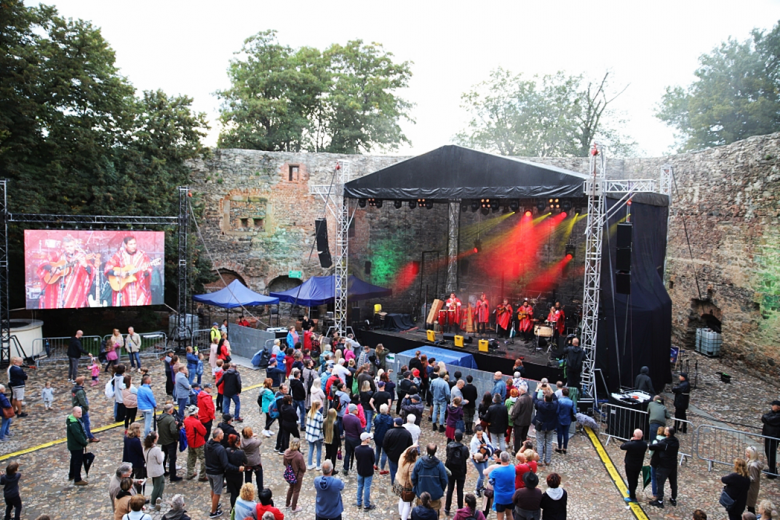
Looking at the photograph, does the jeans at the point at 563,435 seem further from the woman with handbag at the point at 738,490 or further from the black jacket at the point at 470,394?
the woman with handbag at the point at 738,490

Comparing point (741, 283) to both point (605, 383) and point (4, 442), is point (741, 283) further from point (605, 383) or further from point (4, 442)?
point (4, 442)

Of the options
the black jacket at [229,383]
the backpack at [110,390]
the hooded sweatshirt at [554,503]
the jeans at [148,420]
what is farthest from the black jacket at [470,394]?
the backpack at [110,390]

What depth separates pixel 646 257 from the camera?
38.1 feet

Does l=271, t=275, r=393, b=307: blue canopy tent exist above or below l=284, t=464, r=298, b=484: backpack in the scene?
above

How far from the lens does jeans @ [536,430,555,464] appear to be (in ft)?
25.1

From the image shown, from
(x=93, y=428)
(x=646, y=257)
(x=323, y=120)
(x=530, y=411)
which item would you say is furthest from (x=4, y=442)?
(x=323, y=120)

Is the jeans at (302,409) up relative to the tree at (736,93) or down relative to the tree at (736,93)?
down

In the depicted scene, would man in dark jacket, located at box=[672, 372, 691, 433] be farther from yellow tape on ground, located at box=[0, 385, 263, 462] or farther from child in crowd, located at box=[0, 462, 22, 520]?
yellow tape on ground, located at box=[0, 385, 263, 462]

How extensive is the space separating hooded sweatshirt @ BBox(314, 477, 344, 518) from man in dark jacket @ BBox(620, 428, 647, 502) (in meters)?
3.53

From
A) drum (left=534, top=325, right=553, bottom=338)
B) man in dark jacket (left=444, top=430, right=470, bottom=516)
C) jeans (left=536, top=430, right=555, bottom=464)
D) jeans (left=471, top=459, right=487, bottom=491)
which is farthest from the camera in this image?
drum (left=534, top=325, right=553, bottom=338)

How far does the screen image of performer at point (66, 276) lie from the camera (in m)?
12.8

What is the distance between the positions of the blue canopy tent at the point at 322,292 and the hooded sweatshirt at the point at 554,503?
417 inches

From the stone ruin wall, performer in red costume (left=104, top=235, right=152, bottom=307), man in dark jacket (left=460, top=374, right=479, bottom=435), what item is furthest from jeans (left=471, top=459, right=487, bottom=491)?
performer in red costume (left=104, top=235, right=152, bottom=307)

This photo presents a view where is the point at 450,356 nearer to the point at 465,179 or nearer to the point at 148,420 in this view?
the point at 465,179
